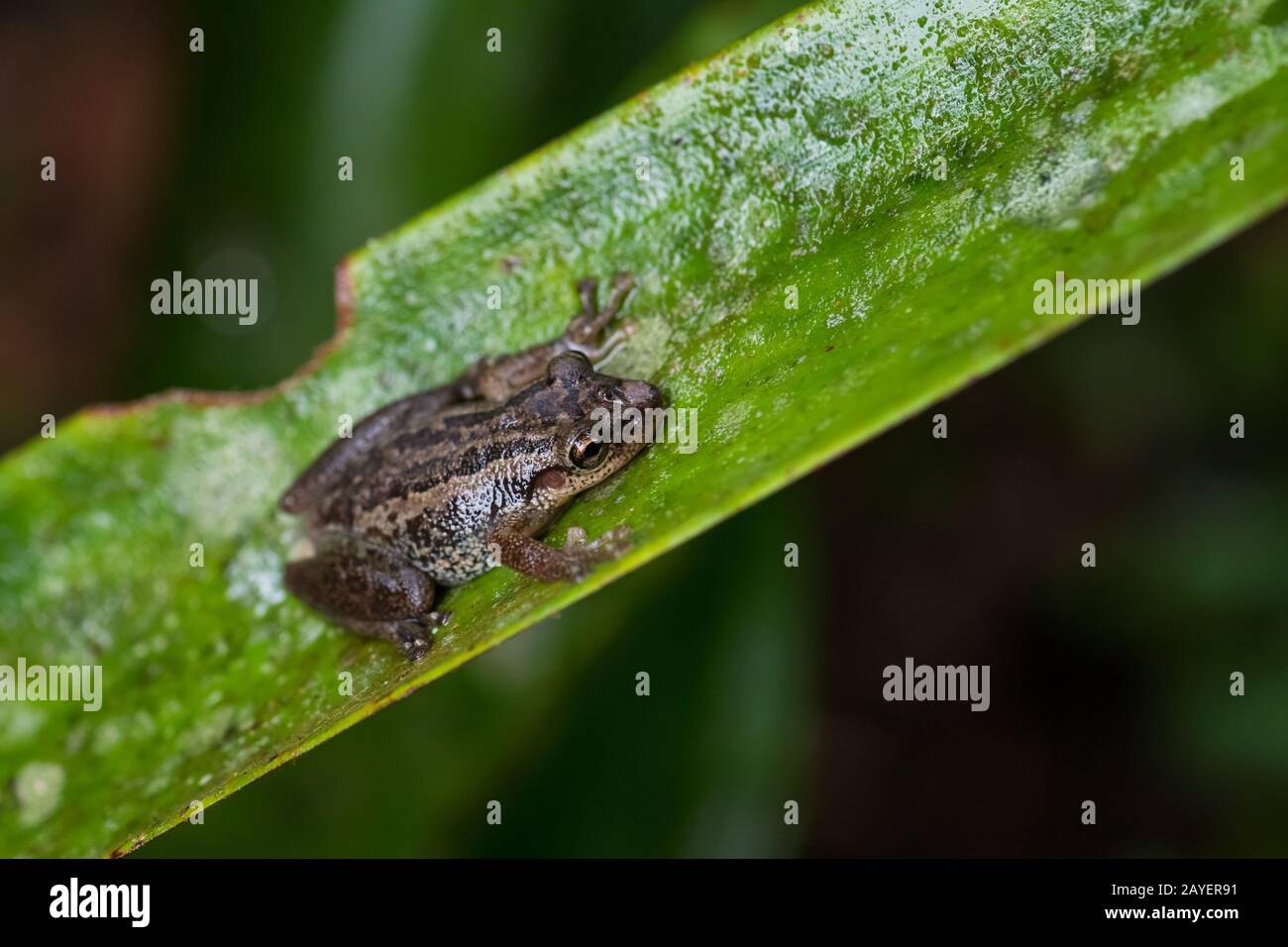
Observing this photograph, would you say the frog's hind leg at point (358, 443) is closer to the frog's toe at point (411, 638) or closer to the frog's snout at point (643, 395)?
the frog's toe at point (411, 638)

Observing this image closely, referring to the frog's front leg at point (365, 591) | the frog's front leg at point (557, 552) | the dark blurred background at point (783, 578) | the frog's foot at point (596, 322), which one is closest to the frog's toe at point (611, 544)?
the frog's front leg at point (557, 552)

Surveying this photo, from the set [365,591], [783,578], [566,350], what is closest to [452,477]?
[365,591]

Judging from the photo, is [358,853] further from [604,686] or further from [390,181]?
[390,181]

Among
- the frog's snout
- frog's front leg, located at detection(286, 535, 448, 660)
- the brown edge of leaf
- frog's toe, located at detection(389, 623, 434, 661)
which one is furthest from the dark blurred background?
the frog's snout

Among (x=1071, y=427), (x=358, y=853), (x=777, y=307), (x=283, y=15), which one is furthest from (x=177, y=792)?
(x=1071, y=427)

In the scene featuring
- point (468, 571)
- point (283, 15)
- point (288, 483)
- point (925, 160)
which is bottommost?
point (468, 571)

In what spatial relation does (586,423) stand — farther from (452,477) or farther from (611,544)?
(611,544)

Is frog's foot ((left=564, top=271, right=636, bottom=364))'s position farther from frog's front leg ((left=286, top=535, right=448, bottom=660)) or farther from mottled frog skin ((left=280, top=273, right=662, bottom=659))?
frog's front leg ((left=286, top=535, right=448, bottom=660))
